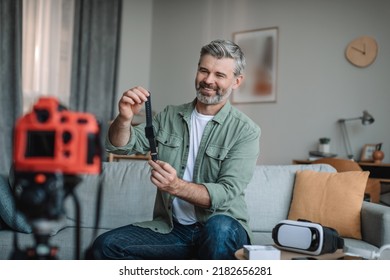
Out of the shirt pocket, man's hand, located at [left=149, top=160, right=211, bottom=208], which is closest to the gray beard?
the shirt pocket

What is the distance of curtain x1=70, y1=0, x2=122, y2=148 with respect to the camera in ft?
2.98

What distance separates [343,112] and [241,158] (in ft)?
6.10

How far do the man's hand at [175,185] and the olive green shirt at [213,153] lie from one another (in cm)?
5

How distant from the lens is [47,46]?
0.98 metres

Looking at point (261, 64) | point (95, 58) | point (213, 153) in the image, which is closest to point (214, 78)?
point (213, 153)

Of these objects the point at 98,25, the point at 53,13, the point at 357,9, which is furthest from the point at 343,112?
the point at 53,13

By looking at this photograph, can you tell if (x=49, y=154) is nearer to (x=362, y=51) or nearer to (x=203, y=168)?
(x=203, y=168)

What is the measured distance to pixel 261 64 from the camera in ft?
9.40

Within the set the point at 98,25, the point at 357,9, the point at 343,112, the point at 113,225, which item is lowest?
the point at 113,225

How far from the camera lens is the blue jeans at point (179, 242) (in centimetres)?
86

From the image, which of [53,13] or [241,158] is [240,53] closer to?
[241,158]

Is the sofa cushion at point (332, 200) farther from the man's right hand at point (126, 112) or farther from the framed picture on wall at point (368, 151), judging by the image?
the framed picture on wall at point (368, 151)

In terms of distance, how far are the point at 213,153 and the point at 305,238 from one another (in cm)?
27

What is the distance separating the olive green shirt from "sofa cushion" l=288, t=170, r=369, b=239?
1.58ft
